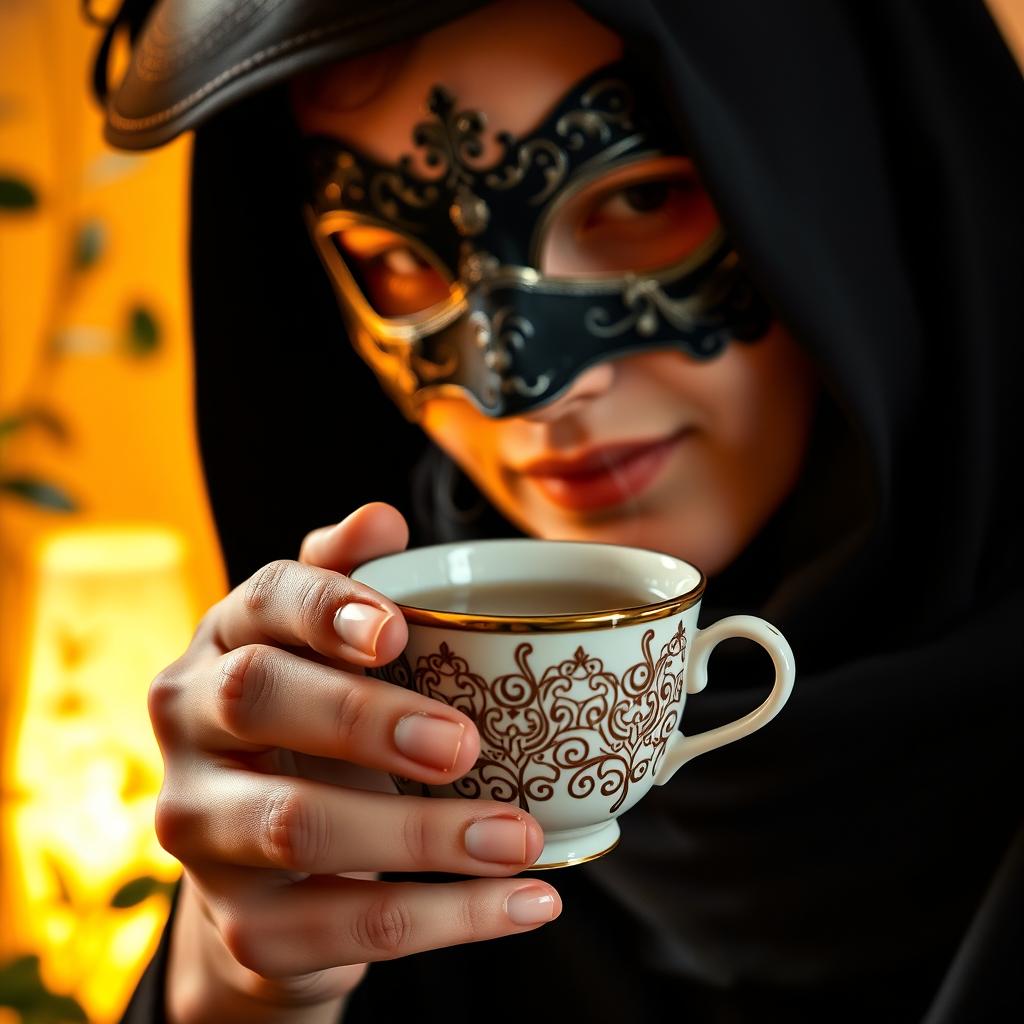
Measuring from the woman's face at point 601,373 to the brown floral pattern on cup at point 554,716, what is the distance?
1.05 feet

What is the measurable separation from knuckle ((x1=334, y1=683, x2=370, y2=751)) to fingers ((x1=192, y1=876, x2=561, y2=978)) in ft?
0.30

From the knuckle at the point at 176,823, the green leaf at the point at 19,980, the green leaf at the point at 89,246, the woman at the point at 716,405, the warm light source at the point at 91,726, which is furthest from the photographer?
the green leaf at the point at 89,246

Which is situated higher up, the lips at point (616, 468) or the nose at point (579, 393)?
the nose at point (579, 393)

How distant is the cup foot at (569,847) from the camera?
0.49 metres

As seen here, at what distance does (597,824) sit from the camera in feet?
1.63

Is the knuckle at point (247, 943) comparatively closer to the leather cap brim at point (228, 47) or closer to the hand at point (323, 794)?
the hand at point (323, 794)

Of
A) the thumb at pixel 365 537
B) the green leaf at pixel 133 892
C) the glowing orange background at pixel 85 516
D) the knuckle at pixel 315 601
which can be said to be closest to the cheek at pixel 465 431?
the thumb at pixel 365 537

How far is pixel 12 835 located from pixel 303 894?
139cm

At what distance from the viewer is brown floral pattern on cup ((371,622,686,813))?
45 cm

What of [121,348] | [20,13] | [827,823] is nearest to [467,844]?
[827,823]

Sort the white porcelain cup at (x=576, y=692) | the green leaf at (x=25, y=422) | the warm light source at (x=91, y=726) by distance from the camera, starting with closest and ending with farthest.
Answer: the white porcelain cup at (x=576, y=692) → the green leaf at (x=25, y=422) → the warm light source at (x=91, y=726)

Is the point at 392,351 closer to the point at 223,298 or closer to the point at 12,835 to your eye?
the point at 223,298

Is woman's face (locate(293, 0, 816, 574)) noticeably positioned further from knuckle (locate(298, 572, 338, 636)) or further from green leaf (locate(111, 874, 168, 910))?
green leaf (locate(111, 874, 168, 910))

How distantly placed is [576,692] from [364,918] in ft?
0.56
